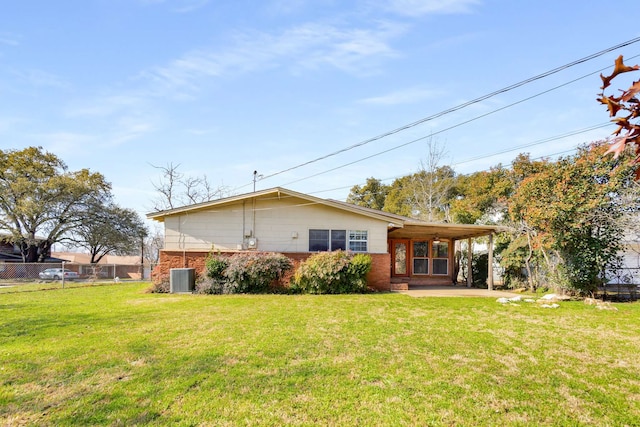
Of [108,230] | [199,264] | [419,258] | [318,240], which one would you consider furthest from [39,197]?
[419,258]

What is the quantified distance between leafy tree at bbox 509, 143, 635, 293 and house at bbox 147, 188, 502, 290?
10.3 ft

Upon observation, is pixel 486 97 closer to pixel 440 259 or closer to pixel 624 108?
pixel 440 259

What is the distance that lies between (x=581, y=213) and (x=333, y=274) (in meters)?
7.39

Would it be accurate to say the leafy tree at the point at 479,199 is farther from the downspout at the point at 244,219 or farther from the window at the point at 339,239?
the downspout at the point at 244,219

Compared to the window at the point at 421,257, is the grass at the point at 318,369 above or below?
below

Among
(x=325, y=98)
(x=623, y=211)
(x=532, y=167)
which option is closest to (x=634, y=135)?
(x=623, y=211)

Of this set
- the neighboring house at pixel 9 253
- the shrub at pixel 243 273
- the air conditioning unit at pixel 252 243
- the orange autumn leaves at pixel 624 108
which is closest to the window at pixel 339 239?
the shrub at pixel 243 273

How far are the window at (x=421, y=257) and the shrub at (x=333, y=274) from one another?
5.01 meters

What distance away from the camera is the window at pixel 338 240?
1436 centimetres

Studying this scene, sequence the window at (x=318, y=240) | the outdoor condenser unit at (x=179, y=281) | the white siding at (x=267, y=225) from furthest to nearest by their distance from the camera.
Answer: the window at (x=318, y=240) < the white siding at (x=267, y=225) < the outdoor condenser unit at (x=179, y=281)

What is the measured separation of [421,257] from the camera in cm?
1728

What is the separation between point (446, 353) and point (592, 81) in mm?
7814

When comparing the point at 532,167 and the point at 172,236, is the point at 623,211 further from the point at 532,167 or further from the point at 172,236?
the point at 172,236

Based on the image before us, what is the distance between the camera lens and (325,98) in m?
13.6
